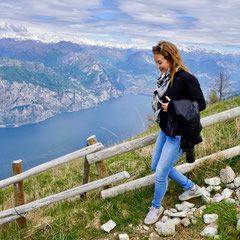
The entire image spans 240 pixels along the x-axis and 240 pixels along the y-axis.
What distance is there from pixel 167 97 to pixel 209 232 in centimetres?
184

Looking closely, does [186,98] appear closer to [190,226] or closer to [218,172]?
[190,226]

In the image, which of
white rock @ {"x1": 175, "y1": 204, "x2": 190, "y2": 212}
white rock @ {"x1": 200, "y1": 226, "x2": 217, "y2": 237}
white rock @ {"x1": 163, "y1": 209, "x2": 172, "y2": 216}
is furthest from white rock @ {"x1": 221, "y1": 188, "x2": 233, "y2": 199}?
white rock @ {"x1": 163, "y1": 209, "x2": 172, "y2": 216}

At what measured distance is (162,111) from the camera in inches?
128

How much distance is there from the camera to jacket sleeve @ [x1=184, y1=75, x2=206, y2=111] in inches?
113

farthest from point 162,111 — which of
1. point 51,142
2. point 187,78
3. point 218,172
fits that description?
point 51,142

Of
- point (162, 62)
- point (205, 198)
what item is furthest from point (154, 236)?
point (162, 62)

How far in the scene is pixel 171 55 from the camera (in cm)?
298

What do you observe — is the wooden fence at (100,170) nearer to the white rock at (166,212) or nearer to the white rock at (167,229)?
the white rock at (166,212)

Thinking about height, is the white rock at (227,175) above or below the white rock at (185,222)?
above

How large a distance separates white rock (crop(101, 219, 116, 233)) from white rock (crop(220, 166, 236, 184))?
79.8 inches

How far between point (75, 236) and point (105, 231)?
484 millimetres

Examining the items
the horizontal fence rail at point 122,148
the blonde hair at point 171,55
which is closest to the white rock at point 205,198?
the horizontal fence rail at point 122,148

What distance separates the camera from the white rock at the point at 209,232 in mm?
3001

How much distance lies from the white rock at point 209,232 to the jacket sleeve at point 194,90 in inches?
65.1
